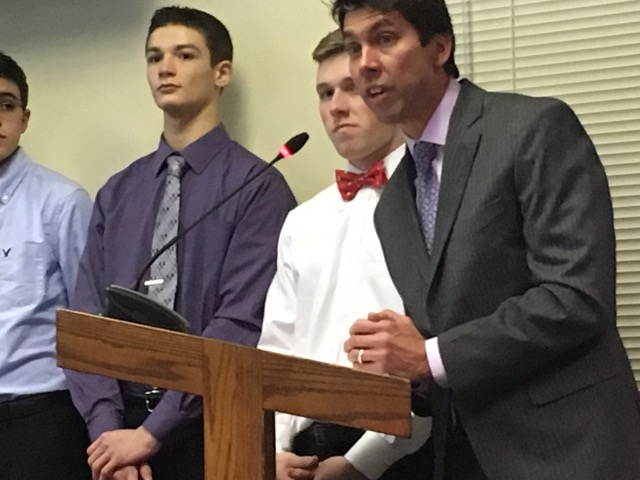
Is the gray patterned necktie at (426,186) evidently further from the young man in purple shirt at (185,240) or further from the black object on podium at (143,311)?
Result: the young man in purple shirt at (185,240)

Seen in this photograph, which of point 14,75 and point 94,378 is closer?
point 94,378

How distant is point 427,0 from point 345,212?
0.54 metres

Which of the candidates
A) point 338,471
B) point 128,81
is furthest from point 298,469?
point 128,81

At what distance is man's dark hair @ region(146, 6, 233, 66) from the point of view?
2342mm

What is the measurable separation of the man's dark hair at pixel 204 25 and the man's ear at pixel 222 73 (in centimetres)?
1

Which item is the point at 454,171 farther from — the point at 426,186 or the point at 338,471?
the point at 338,471

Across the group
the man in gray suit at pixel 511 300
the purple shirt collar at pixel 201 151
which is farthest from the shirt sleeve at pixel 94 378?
the man in gray suit at pixel 511 300

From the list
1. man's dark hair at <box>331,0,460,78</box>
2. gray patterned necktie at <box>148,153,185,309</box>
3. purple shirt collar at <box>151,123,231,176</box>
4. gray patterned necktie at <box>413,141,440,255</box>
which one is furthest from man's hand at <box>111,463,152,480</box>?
man's dark hair at <box>331,0,460,78</box>

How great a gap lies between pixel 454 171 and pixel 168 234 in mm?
953

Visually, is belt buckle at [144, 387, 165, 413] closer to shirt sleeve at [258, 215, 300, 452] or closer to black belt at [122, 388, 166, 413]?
black belt at [122, 388, 166, 413]

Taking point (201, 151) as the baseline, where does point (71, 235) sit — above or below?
below

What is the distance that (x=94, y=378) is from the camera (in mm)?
2188

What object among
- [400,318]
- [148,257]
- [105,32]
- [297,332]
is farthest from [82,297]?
[400,318]

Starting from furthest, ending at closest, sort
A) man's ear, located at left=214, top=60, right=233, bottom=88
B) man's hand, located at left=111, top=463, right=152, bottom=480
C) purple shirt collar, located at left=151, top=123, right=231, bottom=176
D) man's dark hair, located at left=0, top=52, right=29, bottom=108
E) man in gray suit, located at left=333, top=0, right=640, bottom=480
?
man's dark hair, located at left=0, top=52, right=29, bottom=108
man's ear, located at left=214, top=60, right=233, bottom=88
purple shirt collar, located at left=151, top=123, right=231, bottom=176
man's hand, located at left=111, top=463, right=152, bottom=480
man in gray suit, located at left=333, top=0, right=640, bottom=480
